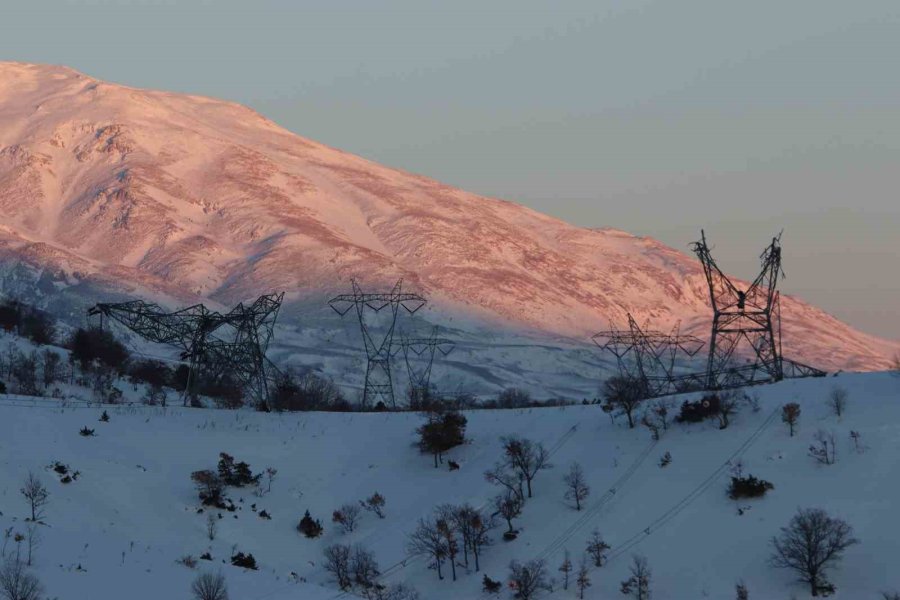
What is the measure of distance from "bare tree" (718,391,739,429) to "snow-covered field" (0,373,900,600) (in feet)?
1.94

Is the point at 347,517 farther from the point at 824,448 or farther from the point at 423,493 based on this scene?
the point at 824,448

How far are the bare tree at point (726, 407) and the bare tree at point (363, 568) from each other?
2275 cm

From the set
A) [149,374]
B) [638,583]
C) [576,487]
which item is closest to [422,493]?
[576,487]

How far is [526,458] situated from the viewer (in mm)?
66812

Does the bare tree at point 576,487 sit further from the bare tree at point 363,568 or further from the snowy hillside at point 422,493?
the bare tree at point 363,568

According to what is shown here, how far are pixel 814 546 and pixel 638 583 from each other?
7826mm

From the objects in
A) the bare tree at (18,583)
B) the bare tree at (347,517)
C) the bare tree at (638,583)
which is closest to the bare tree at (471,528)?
the bare tree at (347,517)

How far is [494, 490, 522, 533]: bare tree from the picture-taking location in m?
61.3

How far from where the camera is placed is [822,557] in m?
51.2

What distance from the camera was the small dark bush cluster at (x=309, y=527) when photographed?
2458 inches

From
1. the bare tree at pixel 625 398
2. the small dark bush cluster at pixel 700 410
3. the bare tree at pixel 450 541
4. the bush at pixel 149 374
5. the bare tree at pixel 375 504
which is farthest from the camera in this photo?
the bush at pixel 149 374

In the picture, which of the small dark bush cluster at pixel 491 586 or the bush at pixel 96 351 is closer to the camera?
the small dark bush cluster at pixel 491 586

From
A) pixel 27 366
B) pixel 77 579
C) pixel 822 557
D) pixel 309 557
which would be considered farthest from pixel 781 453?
pixel 27 366

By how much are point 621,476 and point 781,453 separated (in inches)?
342
